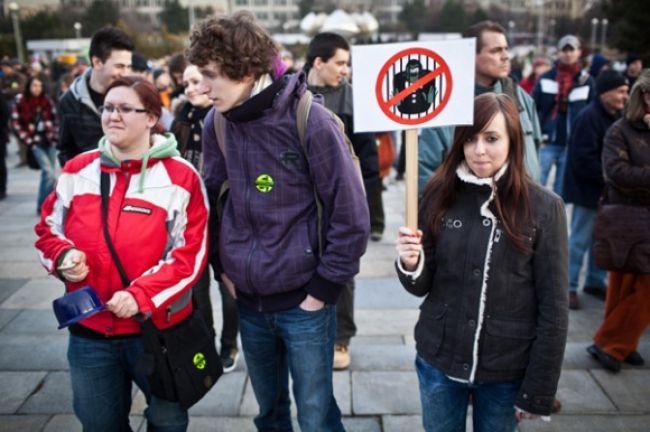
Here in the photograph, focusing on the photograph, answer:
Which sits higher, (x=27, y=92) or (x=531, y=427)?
(x=27, y=92)

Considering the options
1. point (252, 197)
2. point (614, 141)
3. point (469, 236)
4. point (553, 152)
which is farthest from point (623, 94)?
point (252, 197)

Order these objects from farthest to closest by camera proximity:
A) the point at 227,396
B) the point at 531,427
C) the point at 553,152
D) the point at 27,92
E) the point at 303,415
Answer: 1. the point at 27,92
2. the point at 553,152
3. the point at 227,396
4. the point at 531,427
5. the point at 303,415

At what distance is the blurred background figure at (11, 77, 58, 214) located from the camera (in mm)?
8000

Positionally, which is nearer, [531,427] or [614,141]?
[531,427]

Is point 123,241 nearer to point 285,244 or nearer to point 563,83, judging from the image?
point 285,244

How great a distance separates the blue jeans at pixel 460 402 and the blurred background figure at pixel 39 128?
22.7 feet

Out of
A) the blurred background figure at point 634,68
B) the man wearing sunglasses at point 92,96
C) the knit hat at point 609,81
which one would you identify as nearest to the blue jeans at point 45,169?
the man wearing sunglasses at point 92,96

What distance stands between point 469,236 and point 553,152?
536cm

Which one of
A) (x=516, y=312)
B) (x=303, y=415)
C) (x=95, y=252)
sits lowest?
(x=303, y=415)

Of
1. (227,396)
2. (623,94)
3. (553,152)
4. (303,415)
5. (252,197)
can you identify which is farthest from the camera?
(553,152)

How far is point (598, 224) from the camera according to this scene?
3832 millimetres

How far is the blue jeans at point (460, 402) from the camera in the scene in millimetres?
2260

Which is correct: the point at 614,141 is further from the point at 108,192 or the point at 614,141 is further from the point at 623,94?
the point at 108,192

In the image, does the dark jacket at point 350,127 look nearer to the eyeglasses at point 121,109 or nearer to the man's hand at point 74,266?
the eyeglasses at point 121,109
